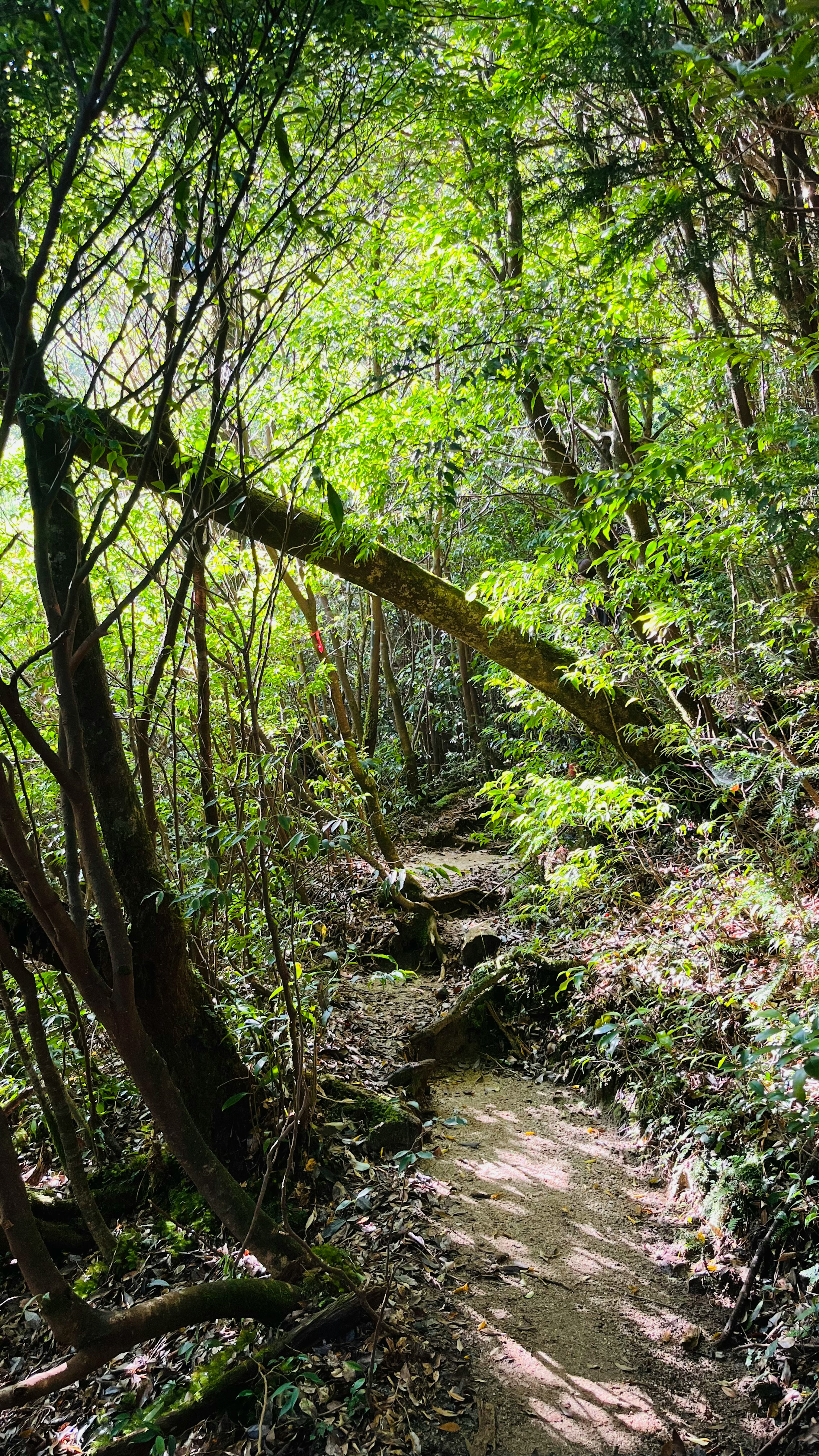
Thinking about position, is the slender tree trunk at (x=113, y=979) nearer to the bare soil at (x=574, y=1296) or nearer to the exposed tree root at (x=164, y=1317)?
the exposed tree root at (x=164, y=1317)

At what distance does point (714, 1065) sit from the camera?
3.88 metres

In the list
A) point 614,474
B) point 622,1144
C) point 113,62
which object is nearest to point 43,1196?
point 622,1144

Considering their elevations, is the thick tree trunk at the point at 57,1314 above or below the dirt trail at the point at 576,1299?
above

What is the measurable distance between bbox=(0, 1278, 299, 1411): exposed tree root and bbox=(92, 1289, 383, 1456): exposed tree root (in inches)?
4.0

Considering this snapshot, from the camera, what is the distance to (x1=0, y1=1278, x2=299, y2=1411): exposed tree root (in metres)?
1.77

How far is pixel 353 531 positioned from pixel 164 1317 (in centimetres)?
441

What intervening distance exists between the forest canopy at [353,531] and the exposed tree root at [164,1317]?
0.4 inches

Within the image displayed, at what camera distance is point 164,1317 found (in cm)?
216

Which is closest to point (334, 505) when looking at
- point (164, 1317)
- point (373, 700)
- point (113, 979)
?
point (113, 979)

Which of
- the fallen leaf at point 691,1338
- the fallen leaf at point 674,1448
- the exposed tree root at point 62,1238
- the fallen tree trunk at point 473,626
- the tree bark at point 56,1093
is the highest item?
the fallen tree trunk at point 473,626

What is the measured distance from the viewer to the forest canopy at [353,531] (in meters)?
2.25

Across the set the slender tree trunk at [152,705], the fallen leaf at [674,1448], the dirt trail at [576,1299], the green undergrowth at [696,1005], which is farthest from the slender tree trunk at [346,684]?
the fallen leaf at [674,1448]

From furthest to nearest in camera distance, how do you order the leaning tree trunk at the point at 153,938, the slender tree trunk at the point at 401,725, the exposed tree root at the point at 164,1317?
the slender tree trunk at the point at 401,725 → the leaning tree trunk at the point at 153,938 → the exposed tree root at the point at 164,1317

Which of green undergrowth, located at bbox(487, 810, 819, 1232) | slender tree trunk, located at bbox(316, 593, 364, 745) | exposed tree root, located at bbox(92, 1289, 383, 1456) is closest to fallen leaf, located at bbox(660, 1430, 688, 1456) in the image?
green undergrowth, located at bbox(487, 810, 819, 1232)
